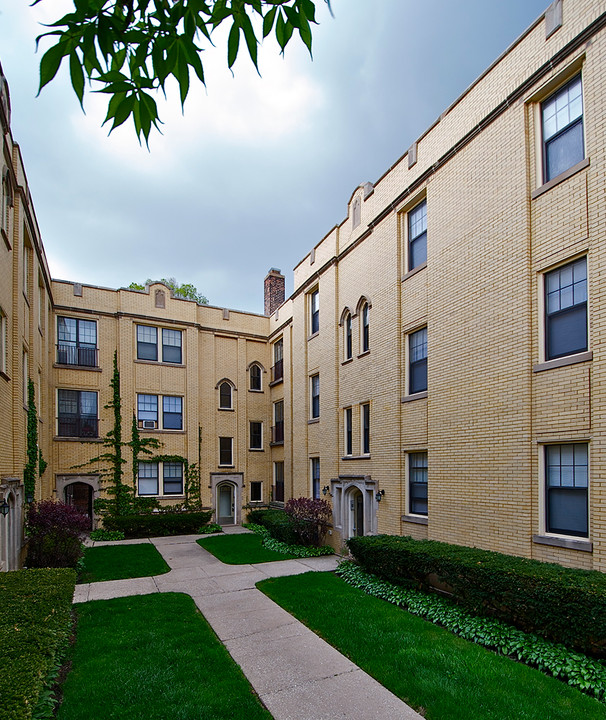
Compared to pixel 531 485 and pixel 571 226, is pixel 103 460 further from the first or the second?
pixel 571 226

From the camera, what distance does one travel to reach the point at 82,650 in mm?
7270

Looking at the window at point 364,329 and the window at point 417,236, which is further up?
the window at point 417,236

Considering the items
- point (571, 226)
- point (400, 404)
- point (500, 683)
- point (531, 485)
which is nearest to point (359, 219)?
point (400, 404)

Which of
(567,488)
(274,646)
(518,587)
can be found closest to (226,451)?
(274,646)

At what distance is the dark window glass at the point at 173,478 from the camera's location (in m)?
21.4

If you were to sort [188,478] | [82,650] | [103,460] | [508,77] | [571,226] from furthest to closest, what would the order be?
1. [188,478]
2. [103,460]
3. [508,77]
4. [571,226]
5. [82,650]

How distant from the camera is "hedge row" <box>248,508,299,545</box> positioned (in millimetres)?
16453

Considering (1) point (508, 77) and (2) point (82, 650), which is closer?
(2) point (82, 650)

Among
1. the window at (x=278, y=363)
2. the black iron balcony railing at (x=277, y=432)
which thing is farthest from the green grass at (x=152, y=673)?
the window at (x=278, y=363)

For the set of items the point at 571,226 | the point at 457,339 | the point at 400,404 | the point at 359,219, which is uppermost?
the point at 359,219

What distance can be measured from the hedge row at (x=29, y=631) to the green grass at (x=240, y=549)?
6.86 meters

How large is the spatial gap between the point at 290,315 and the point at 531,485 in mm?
14726

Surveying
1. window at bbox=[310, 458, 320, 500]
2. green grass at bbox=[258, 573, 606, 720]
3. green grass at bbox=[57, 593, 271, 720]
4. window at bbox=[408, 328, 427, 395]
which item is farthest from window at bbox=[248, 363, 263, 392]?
green grass at bbox=[57, 593, 271, 720]

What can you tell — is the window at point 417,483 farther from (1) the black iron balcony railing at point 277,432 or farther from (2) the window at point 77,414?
(2) the window at point 77,414
